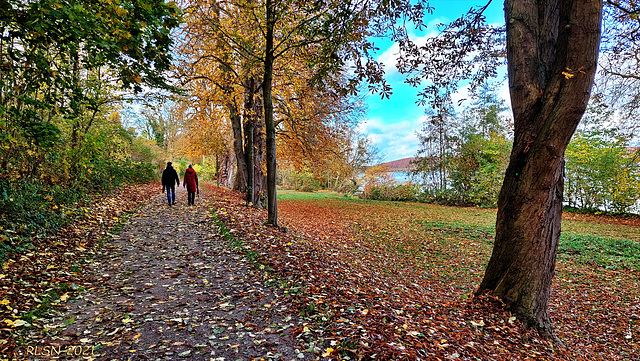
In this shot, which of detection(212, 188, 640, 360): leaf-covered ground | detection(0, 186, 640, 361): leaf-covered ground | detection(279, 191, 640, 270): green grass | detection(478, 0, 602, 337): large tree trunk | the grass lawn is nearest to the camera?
detection(0, 186, 640, 361): leaf-covered ground

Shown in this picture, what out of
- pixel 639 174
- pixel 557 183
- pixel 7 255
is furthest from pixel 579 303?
pixel 639 174

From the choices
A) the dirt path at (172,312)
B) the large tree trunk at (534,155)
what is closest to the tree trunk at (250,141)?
the dirt path at (172,312)

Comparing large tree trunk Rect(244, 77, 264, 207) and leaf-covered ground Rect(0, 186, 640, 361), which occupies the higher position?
large tree trunk Rect(244, 77, 264, 207)

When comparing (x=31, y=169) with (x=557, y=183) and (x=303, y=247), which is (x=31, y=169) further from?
(x=557, y=183)

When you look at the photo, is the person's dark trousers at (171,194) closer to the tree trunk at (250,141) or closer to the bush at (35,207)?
the bush at (35,207)

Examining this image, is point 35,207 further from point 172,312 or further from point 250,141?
point 250,141

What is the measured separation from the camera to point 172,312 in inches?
152

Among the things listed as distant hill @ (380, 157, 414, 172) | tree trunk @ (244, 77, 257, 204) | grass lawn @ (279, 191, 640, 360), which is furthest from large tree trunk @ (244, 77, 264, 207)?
distant hill @ (380, 157, 414, 172)

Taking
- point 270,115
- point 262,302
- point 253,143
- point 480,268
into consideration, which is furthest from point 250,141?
point 480,268

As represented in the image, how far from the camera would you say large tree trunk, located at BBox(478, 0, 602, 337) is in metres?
3.86

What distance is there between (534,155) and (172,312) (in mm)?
5642

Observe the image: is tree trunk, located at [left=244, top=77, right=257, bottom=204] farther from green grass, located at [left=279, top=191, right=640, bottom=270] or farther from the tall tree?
the tall tree

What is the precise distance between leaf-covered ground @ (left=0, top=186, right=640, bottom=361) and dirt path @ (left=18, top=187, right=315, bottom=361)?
0.9 inches

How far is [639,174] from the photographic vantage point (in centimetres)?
1427
